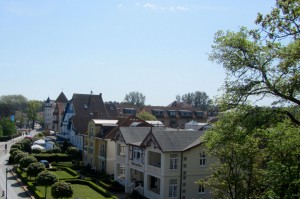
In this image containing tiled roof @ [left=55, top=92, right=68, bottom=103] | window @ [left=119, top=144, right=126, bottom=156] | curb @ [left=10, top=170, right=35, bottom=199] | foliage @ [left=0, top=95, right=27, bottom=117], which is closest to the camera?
curb @ [left=10, top=170, right=35, bottom=199]

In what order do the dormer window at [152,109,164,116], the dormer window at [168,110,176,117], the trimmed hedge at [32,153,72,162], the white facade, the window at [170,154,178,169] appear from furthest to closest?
the white facade, the dormer window at [168,110,176,117], the dormer window at [152,109,164,116], the trimmed hedge at [32,153,72,162], the window at [170,154,178,169]

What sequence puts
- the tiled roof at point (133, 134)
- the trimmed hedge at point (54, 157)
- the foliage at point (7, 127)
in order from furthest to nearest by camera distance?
the foliage at point (7, 127)
the trimmed hedge at point (54, 157)
the tiled roof at point (133, 134)

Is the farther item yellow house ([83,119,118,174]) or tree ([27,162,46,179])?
yellow house ([83,119,118,174])

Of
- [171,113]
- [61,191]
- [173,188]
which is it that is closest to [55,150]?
[61,191]

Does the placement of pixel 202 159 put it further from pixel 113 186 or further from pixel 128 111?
pixel 128 111

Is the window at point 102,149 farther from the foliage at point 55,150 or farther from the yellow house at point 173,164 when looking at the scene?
the foliage at point 55,150

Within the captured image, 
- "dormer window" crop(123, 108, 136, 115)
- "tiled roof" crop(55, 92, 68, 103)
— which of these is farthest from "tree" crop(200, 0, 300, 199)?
"tiled roof" crop(55, 92, 68, 103)

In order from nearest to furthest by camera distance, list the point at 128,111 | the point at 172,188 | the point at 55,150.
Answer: the point at 172,188 → the point at 55,150 → the point at 128,111

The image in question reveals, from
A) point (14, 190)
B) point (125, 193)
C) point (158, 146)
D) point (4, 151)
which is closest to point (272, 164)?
point (158, 146)

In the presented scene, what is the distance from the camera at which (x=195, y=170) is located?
118 ft

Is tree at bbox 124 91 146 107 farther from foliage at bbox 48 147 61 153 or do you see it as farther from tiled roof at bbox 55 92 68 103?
foliage at bbox 48 147 61 153

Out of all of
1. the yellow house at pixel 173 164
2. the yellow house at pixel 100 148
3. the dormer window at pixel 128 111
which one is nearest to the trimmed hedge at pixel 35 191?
the yellow house at pixel 173 164

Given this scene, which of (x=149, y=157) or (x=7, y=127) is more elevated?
(x=149, y=157)

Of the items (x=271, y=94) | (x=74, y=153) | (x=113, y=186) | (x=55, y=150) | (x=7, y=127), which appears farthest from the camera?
(x=7, y=127)
